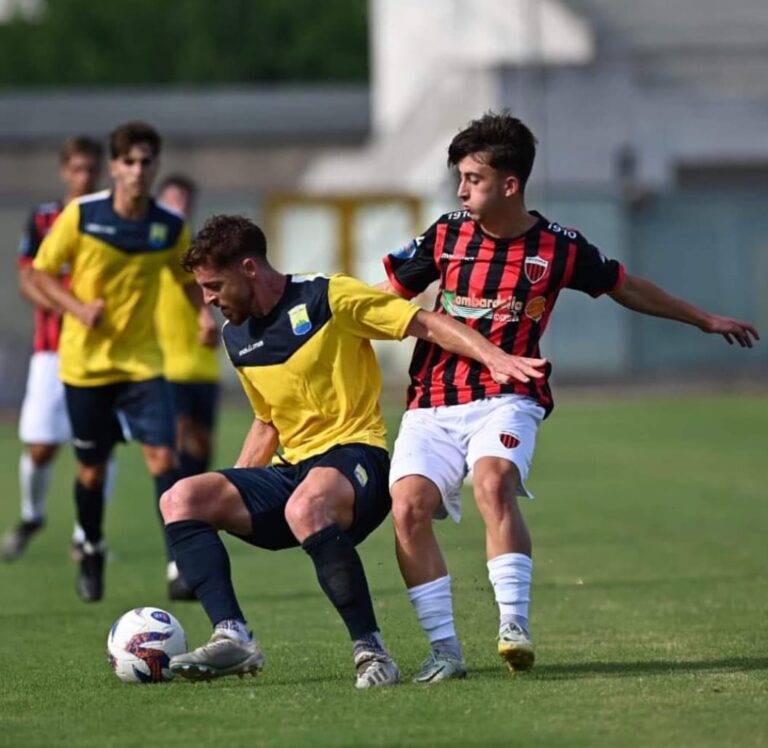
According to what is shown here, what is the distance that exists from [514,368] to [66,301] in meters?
3.67

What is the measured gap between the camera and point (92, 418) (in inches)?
395

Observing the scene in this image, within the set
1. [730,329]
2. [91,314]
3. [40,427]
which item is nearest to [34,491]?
[40,427]

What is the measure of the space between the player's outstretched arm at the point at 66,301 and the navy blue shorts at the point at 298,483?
2790 millimetres

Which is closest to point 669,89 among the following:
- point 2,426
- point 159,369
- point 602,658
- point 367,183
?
point 367,183

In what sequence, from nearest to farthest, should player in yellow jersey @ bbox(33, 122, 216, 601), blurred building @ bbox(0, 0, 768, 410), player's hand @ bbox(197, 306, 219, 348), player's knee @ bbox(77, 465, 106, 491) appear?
player in yellow jersey @ bbox(33, 122, 216, 601)
player's knee @ bbox(77, 465, 106, 491)
player's hand @ bbox(197, 306, 219, 348)
blurred building @ bbox(0, 0, 768, 410)

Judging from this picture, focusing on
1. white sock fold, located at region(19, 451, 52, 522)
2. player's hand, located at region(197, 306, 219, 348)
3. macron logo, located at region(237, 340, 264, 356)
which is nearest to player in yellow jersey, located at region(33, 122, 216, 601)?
player's hand, located at region(197, 306, 219, 348)

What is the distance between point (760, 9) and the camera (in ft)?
147

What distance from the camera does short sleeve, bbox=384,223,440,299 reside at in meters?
7.29

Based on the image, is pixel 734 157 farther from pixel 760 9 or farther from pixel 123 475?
pixel 123 475

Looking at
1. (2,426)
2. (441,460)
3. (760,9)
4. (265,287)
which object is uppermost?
(760,9)

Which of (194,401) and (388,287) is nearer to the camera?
(388,287)

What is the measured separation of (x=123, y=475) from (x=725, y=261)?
20.0m

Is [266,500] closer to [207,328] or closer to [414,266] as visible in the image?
[414,266]

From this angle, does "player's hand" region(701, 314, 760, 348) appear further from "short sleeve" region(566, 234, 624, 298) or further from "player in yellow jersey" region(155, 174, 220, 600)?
"player in yellow jersey" region(155, 174, 220, 600)
